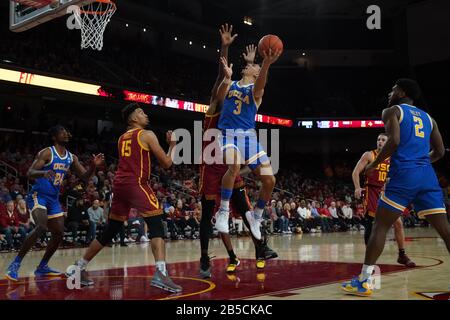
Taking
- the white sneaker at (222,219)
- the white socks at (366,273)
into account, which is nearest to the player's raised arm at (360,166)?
the white sneaker at (222,219)

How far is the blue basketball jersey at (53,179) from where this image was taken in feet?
19.8

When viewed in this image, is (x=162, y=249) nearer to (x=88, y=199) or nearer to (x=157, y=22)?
(x=88, y=199)

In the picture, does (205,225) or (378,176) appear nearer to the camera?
(205,225)

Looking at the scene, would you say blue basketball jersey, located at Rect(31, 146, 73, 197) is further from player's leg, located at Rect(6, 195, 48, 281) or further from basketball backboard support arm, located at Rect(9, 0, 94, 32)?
basketball backboard support arm, located at Rect(9, 0, 94, 32)

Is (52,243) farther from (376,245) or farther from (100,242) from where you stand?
(376,245)

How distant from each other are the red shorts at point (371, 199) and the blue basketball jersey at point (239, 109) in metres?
2.19

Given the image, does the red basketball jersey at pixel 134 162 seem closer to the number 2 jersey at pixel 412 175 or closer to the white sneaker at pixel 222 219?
the white sneaker at pixel 222 219

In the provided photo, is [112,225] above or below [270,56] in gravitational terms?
below

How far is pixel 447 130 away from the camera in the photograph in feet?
94.7

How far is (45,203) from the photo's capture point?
6.03m

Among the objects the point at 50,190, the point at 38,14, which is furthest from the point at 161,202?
the point at 50,190

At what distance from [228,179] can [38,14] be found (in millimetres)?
4065
